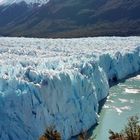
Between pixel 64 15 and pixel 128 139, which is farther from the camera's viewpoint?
pixel 64 15

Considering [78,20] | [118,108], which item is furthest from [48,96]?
[78,20]

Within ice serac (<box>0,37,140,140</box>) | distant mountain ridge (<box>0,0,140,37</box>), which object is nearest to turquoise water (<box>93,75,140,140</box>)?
ice serac (<box>0,37,140,140</box>)

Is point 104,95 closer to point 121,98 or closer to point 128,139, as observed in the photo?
point 121,98

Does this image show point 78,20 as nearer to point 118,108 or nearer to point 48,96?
point 118,108

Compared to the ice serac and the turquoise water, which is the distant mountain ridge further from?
the ice serac

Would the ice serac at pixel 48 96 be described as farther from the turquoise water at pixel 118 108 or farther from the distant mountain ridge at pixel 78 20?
the distant mountain ridge at pixel 78 20

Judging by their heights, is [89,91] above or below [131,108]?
above

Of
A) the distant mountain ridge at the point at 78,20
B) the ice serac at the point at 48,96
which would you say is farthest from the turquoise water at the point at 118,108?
the distant mountain ridge at the point at 78,20

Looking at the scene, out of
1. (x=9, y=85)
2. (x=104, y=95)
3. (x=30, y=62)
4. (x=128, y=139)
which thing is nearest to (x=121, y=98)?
(x=104, y=95)
